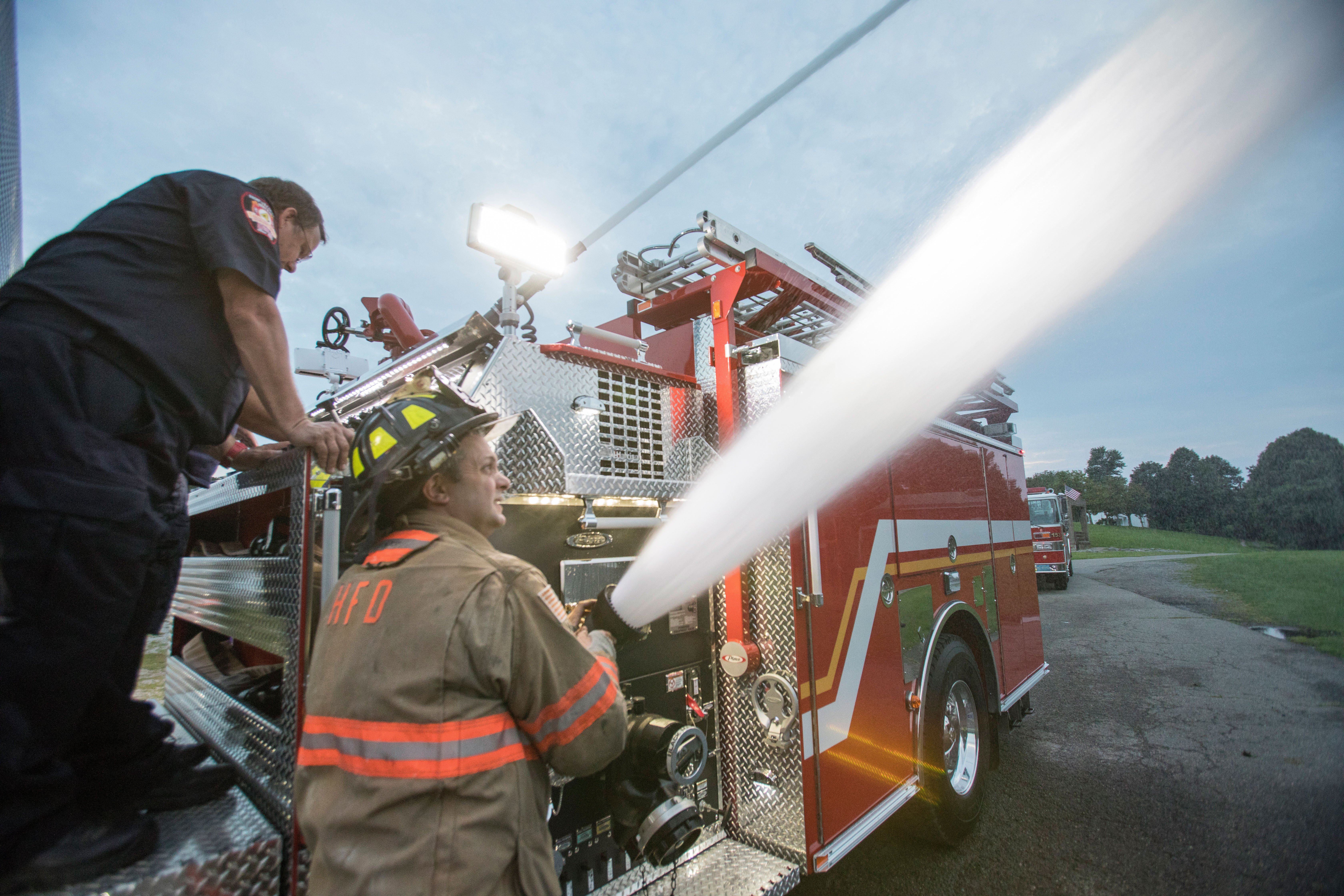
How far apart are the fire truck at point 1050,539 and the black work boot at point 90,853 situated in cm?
2066

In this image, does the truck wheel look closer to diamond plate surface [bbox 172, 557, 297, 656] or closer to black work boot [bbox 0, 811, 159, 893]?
diamond plate surface [bbox 172, 557, 297, 656]

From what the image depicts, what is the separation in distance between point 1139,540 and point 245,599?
155 feet

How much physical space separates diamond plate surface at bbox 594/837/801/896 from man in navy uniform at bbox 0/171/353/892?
149 centimetres

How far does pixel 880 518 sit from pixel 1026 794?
111 inches

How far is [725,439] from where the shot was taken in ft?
9.53

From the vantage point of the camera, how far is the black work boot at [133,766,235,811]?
67.5 inches

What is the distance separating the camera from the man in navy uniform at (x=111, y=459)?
129 centimetres

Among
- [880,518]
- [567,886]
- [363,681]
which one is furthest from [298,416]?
[880,518]

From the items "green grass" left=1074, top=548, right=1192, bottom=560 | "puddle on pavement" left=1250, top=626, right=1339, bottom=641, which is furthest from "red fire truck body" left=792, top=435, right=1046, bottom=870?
"green grass" left=1074, top=548, right=1192, bottom=560

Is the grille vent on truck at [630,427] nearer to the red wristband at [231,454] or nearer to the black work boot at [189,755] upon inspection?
the red wristband at [231,454]

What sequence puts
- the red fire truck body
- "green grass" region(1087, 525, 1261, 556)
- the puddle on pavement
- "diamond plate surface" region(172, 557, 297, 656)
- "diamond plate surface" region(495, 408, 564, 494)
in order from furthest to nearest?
"green grass" region(1087, 525, 1261, 556) → the puddle on pavement → the red fire truck body → "diamond plate surface" region(495, 408, 564, 494) → "diamond plate surface" region(172, 557, 297, 656)

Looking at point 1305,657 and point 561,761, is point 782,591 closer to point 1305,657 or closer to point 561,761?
point 561,761

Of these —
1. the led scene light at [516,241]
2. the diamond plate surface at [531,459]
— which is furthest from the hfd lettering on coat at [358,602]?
the led scene light at [516,241]

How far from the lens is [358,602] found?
1.43 metres
